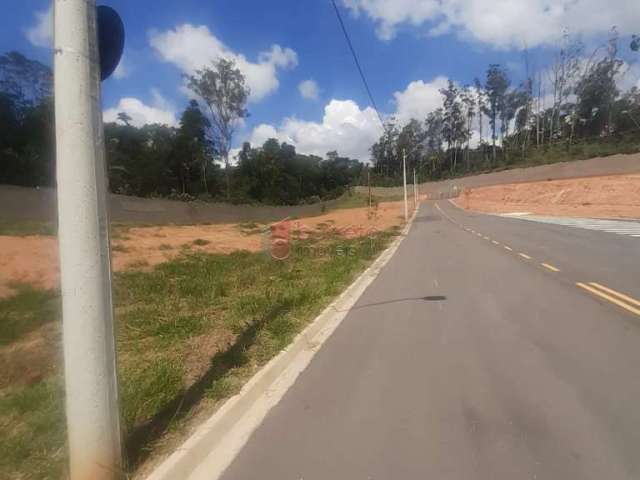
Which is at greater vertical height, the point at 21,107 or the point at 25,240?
the point at 21,107

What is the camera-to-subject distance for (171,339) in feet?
20.8

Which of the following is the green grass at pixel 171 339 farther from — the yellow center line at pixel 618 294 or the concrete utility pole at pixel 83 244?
the yellow center line at pixel 618 294

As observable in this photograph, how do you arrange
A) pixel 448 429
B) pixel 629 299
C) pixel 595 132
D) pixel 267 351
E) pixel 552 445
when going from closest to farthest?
pixel 552 445, pixel 448 429, pixel 267 351, pixel 629 299, pixel 595 132

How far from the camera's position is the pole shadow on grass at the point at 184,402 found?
10.9 ft

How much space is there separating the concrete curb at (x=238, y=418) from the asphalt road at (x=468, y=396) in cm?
12

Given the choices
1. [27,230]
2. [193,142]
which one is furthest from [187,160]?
[27,230]

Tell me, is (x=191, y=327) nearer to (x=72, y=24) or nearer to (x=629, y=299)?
(x=72, y=24)

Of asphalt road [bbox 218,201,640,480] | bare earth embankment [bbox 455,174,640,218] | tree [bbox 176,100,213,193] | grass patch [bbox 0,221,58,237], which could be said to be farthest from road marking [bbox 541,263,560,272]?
tree [bbox 176,100,213,193]

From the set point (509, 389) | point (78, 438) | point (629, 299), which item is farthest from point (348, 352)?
point (629, 299)

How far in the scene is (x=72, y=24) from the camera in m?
2.72

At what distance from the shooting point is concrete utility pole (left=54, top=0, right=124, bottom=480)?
2.73 m

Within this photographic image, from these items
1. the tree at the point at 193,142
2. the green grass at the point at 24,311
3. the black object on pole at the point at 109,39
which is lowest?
the green grass at the point at 24,311

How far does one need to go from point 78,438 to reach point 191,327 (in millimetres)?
4075

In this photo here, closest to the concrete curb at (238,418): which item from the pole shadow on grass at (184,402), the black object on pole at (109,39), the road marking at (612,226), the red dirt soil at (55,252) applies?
the pole shadow on grass at (184,402)
